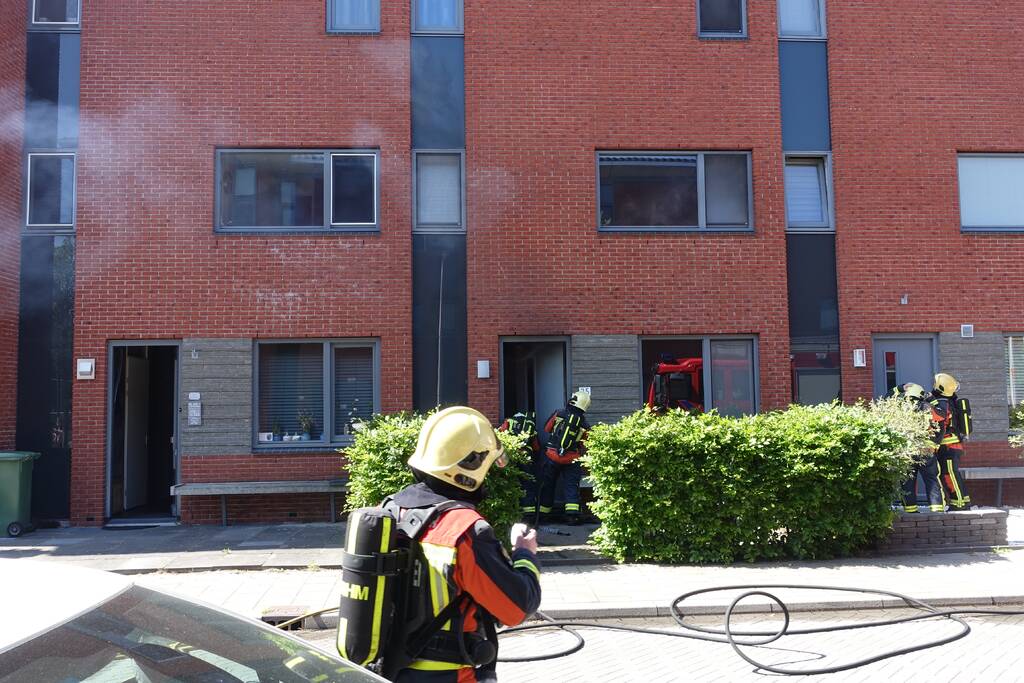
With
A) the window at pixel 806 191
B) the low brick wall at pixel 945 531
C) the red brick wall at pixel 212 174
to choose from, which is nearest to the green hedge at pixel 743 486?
the low brick wall at pixel 945 531

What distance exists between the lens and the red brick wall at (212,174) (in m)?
11.7

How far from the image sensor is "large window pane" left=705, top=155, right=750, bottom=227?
41.0ft

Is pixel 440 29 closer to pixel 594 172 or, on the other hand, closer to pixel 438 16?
pixel 438 16

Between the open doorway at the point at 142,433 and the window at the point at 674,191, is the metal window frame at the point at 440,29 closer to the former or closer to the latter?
the window at the point at 674,191

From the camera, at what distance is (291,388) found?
11953 mm

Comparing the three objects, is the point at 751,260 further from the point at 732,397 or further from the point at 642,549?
the point at 642,549

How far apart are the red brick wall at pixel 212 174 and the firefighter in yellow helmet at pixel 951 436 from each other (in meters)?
7.02

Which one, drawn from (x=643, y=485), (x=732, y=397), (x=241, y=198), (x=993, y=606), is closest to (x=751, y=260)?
(x=732, y=397)

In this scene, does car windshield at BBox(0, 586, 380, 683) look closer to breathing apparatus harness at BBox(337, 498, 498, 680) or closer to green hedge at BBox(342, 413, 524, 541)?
breathing apparatus harness at BBox(337, 498, 498, 680)

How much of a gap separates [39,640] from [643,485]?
727 cm

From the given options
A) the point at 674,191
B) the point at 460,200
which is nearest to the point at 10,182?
the point at 460,200

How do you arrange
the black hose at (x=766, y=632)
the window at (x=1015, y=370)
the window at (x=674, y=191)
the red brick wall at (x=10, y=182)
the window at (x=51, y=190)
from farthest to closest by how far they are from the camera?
the window at (x=1015, y=370) → the window at (x=674, y=191) → the window at (x=51, y=190) → the red brick wall at (x=10, y=182) → the black hose at (x=766, y=632)

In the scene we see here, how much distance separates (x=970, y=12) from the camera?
1289cm

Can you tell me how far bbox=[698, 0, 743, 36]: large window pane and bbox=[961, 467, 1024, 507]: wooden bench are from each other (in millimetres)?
7207
